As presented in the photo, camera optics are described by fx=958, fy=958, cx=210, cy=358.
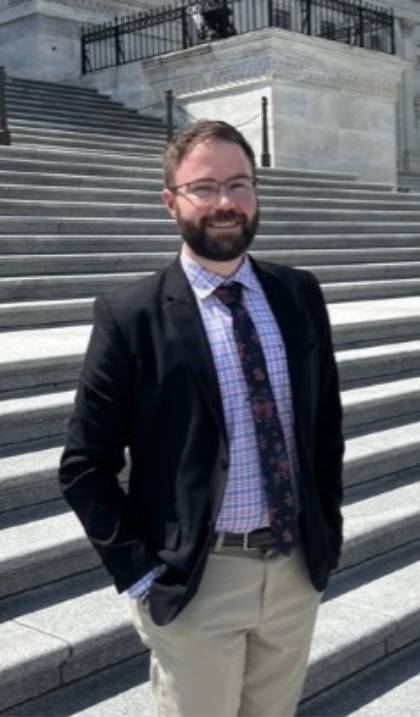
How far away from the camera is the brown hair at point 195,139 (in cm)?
224

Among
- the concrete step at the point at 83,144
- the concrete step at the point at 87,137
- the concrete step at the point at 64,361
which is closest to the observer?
the concrete step at the point at 64,361

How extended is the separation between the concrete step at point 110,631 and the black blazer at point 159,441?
4.33 ft

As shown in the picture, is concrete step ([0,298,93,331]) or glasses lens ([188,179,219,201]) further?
concrete step ([0,298,93,331])

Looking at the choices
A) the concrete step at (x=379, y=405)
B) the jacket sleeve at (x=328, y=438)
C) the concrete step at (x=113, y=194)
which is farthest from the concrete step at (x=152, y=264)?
the jacket sleeve at (x=328, y=438)

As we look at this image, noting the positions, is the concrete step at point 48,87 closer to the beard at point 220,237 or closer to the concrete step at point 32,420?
the concrete step at point 32,420

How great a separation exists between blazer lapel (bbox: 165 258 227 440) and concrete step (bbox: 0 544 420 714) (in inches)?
62.4

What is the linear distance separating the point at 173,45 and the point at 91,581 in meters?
18.9

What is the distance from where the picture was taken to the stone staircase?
363cm

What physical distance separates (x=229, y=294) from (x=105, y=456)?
1.63 ft

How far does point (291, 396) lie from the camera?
236 cm

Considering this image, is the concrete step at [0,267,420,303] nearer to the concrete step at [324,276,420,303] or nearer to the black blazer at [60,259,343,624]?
the concrete step at [324,276,420,303]

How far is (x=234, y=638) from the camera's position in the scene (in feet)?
7.47

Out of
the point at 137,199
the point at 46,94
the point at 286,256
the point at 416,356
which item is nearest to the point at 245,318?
the point at 416,356

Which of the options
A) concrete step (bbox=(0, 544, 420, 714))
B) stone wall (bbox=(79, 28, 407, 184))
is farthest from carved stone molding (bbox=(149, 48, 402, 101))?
concrete step (bbox=(0, 544, 420, 714))
